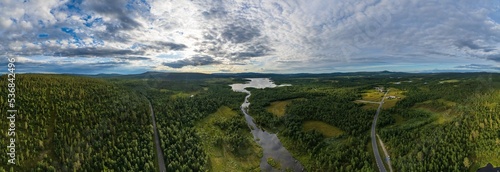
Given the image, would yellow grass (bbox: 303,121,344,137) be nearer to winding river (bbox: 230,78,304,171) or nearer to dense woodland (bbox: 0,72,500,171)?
dense woodland (bbox: 0,72,500,171)

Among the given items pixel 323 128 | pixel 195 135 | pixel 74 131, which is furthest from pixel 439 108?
pixel 74 131

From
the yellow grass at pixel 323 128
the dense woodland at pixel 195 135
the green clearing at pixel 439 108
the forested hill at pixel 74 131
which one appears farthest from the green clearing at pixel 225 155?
the green clearing at pixel 439 108

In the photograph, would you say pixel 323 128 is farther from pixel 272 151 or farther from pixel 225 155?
pixel 225 155

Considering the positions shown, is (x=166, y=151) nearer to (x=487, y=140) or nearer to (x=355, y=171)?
(x=355, y=171)

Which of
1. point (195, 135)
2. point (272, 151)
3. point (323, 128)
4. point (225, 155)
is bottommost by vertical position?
point (272, 151)

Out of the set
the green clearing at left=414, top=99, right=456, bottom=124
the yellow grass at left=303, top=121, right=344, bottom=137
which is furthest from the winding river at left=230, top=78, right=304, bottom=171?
the green clearing at left=414, top=99, right=456, bottom=124

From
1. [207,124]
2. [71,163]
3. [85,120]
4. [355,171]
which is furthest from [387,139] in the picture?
[85,120]

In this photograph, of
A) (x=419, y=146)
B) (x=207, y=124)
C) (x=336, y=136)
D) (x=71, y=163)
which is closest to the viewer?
(x=71, y=163)
